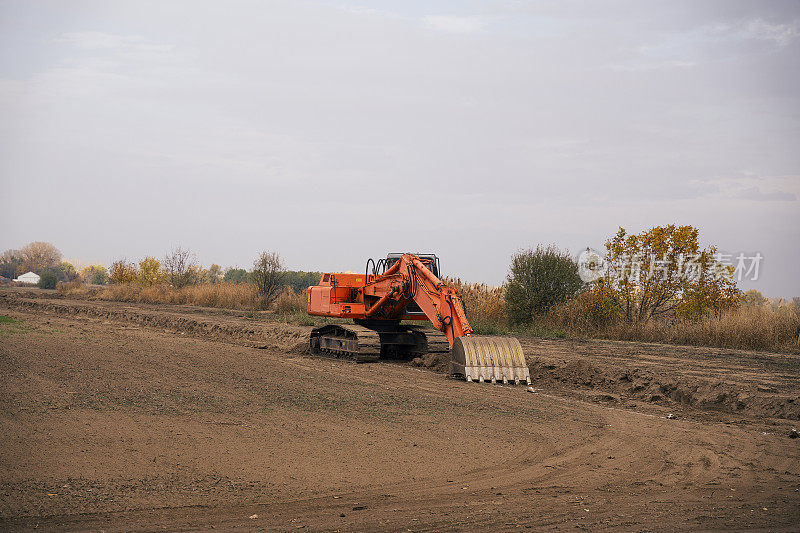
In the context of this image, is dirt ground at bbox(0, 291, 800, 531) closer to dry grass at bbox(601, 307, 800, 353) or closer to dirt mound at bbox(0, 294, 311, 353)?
dry grass at bbox(601, 307, 800, 353)

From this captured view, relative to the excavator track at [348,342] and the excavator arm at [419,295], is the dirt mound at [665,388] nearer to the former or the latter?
the excavator arm at [419,295]

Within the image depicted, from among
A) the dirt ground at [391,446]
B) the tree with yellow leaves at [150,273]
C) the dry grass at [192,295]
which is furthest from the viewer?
the tree with yellow leaves at [150,273]

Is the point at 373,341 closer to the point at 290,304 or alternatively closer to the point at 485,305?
the point at 485,305

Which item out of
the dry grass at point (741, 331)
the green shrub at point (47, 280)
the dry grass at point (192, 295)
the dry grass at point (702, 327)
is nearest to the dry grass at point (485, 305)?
the dry grass at point (702, 327)

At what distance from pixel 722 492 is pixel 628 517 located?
55.5 inches

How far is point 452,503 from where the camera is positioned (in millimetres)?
6152

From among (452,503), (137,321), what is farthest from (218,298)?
(452,503)

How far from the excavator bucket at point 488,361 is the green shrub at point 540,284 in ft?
37.9

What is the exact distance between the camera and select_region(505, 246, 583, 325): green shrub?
2545cm

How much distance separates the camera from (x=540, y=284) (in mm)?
25500

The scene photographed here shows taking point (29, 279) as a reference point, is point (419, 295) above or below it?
below

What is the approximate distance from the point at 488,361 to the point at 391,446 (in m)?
5.90

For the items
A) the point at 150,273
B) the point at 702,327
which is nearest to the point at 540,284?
the point at 702,327

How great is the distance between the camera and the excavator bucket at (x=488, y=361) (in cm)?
1363
